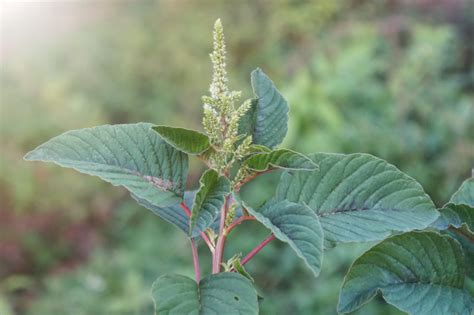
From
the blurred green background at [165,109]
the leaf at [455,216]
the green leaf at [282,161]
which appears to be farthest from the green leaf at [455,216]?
the blurred green background at [165,109]

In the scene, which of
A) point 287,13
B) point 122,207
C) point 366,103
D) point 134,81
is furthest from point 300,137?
point 287,13

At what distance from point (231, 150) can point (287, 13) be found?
13.0 ft

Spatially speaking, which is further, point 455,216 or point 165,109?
point 165,109

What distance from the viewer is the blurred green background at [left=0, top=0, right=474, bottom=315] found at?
2277 millimetres

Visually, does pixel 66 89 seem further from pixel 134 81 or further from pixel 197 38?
pixel 197 38

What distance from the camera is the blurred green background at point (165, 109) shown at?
2277mm

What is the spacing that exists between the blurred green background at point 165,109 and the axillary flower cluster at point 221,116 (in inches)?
55.2

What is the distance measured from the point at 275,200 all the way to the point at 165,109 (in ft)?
Result: 8.88

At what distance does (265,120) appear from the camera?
576 mm

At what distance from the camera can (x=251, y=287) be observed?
1.57 feet

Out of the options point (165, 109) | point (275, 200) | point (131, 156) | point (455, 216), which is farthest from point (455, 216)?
point (165, 109)

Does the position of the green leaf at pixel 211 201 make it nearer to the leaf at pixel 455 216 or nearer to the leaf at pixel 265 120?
the leaf at pixel 265 120

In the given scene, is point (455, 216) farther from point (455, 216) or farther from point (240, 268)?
point (240, 268)

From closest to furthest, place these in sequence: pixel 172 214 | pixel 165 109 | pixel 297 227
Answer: pixel 297 227, pixel 172 214, pixel 165 109
